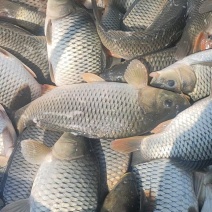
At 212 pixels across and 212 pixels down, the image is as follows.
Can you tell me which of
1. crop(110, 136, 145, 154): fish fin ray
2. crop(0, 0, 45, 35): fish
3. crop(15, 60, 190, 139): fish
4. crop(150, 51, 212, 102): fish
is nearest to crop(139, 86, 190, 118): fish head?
crop(15, 60, 190, 139): fish

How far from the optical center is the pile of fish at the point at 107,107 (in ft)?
8.79

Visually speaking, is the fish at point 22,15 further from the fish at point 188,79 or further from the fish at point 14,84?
the fish at point 188,79

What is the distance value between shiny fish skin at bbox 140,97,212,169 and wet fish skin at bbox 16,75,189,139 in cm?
13

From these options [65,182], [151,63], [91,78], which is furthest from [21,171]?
[151,63]

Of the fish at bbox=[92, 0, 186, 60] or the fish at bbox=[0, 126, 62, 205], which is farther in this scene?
the fish at bbox=[92, 0, 186, 60]

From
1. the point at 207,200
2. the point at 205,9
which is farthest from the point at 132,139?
the point at 205,9

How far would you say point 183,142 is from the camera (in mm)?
2809

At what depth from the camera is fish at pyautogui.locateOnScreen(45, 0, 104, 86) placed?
3.24 meters

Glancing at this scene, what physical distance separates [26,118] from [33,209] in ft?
2.44

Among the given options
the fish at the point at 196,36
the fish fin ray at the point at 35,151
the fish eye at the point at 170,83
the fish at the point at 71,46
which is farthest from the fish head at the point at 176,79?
the fish fin ray at the point at 35,151

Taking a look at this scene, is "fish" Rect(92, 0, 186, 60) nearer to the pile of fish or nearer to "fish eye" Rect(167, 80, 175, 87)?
the pile of fish

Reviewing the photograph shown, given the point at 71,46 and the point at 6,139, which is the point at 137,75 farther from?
the point at 6,139

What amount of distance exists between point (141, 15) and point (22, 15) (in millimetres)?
997

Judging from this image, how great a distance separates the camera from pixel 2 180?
9.48ft
